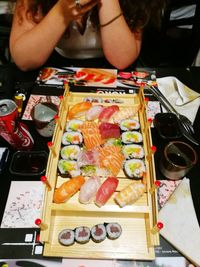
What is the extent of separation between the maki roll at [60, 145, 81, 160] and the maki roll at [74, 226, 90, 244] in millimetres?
289

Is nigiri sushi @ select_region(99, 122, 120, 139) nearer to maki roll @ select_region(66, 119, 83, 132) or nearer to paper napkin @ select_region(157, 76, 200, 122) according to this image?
maki roll @ select_region(66, 119, 83, 132)

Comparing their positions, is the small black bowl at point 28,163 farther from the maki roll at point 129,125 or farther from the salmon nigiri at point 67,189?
the maki roll at point 129,125

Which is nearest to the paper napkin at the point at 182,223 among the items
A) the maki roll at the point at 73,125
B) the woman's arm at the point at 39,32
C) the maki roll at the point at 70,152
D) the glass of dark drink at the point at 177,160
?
the glass of dark drink at the point at 177,160

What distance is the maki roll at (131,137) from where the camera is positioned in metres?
1.12

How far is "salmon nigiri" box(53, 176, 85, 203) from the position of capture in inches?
36.2

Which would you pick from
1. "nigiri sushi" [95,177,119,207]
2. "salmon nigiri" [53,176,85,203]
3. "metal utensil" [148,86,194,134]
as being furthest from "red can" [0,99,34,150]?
"metal utensil" [148,86,194,134]

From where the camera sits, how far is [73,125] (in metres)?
1.18

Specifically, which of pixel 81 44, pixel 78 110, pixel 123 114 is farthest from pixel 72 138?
pixel 81 44

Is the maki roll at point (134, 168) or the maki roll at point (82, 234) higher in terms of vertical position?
the maki roll at point (134, 168)

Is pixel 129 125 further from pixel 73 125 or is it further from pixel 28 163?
pixel 28 163

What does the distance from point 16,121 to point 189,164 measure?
2.31 ft

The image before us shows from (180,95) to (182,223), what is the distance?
72 cm

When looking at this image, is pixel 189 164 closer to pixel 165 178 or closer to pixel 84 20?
pixel 165 178

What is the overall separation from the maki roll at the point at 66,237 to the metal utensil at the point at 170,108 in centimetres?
71
